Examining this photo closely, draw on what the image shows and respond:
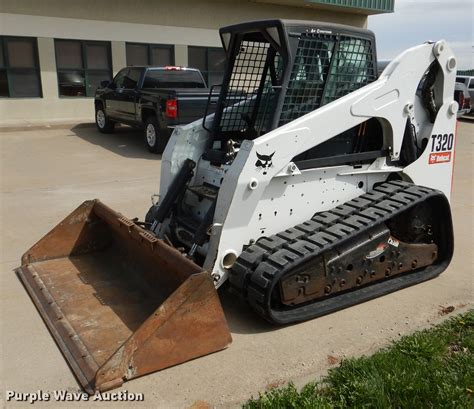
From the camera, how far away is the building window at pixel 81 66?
15812 mm

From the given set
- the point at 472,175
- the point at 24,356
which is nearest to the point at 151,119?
the point at 472,175

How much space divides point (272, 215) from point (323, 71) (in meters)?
1.33

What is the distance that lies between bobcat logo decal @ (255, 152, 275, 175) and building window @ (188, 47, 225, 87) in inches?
587

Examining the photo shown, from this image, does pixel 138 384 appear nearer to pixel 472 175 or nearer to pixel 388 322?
pixel 388 322

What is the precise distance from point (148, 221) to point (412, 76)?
2.76 meters

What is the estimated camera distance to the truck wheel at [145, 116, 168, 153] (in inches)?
426

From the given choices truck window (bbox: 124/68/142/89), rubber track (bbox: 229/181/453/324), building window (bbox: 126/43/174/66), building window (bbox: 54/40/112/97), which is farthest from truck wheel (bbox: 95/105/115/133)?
rubber track (bbox: 229/181/453/324)

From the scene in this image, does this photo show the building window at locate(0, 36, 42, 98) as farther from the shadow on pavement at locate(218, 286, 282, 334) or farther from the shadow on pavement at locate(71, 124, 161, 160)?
the shadow on pavement at locate(218, 286, 282, 334)

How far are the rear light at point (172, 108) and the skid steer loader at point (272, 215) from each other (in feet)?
18.4

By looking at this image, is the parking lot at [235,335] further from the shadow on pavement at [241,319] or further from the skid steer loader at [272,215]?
the skid steer loader at [272,215]

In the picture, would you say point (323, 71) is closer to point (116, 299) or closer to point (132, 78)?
point (116, 299)

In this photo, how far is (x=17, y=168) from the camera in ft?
31.6

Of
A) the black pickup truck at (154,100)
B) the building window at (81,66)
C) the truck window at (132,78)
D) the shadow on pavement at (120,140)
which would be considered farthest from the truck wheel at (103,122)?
the building window at (81,66)

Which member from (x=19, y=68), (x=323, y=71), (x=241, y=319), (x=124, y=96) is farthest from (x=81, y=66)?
(x=241, y=319)
